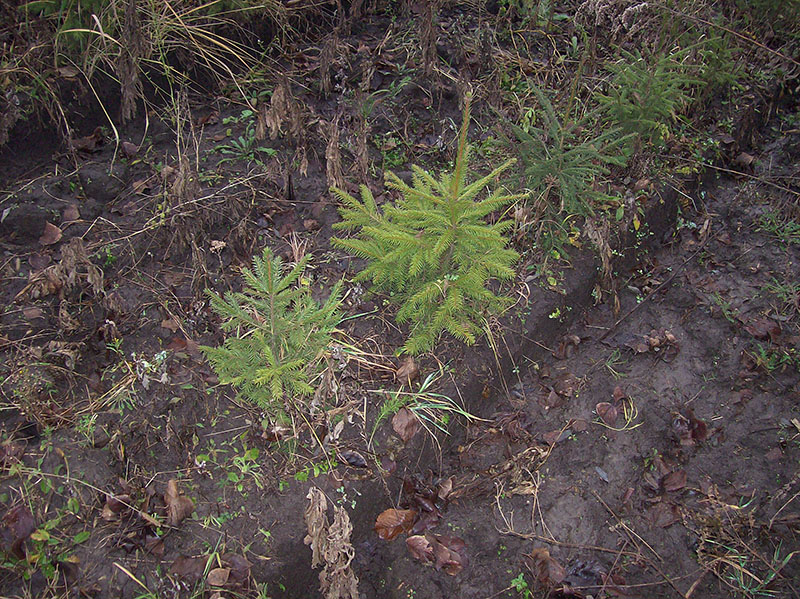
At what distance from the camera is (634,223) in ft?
12.8

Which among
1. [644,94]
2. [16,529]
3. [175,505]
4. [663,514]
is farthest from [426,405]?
[644,94]

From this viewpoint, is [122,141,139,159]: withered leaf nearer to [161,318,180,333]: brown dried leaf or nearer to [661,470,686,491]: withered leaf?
[161,318,180,333]: brown dried leaf

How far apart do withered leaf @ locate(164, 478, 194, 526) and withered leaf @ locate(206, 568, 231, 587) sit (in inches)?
11.5

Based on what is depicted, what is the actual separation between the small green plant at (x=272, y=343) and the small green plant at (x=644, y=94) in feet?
8.05

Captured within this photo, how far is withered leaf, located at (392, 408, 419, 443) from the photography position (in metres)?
2.91

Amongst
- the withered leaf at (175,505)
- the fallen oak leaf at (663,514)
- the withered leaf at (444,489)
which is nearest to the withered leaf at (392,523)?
the withered leaf at (444,489)

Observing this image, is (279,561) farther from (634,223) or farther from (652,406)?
(634,223)

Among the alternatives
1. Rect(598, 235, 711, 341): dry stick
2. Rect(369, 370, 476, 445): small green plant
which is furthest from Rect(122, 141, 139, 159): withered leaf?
Rect(598, 235, 711, 341): dry stick

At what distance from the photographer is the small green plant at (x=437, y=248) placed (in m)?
2.55

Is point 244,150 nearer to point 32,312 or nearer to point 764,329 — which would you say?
point 32,312

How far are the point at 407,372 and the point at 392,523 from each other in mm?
788

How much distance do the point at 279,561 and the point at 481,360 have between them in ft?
5.05

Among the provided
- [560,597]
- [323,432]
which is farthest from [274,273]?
[560,597]

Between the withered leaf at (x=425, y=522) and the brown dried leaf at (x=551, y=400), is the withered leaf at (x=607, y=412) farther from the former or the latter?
the withered leaf at (x=425, y=522)
